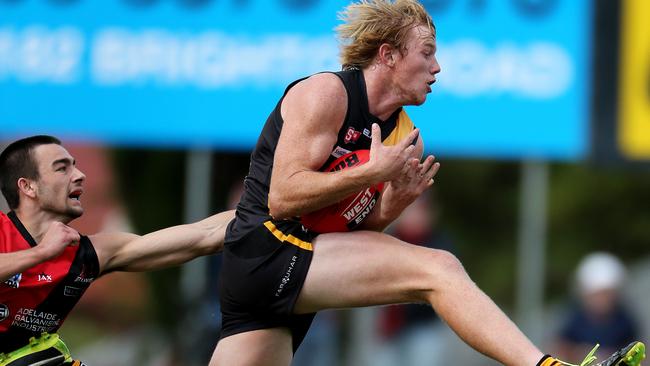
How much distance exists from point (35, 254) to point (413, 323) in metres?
5.72

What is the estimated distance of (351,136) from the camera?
571 centimetres

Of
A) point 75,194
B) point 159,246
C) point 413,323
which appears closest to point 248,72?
point 413,323

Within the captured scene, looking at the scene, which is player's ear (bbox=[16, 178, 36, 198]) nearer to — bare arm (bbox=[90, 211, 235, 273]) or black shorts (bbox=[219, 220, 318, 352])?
bare arm (bbox=[90, 211, 235, 273])

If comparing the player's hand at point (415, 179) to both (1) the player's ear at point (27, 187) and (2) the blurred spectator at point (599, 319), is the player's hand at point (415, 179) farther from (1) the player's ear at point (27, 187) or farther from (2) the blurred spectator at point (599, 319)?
(2) the blurred spectator at point (599, 319)

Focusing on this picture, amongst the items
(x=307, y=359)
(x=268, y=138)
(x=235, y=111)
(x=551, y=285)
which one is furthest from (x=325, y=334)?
(x=268, y=138)

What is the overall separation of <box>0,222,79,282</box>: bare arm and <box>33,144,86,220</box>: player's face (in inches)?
11.9

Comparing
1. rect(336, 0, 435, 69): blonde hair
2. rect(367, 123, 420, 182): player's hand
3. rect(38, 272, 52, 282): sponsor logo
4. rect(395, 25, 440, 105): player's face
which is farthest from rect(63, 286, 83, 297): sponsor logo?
rect(395, 25, 440, 105): player's face

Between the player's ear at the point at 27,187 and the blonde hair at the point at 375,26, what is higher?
the blonde hair at the point at 375,26

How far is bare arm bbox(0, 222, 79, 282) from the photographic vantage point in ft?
17.8

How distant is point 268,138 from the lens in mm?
5863

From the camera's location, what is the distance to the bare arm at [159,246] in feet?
19.6

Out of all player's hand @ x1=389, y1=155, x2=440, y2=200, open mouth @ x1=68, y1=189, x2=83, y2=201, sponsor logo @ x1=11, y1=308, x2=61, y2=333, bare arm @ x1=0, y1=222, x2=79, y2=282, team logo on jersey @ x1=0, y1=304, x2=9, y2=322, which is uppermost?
player's hand @ x1=389, y1=155, x2=440, y2=200

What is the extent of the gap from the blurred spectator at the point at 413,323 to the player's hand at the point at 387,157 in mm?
5132

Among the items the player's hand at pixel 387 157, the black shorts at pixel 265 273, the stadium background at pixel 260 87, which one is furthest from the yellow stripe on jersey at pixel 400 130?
the stadium background at pixel 260 87
